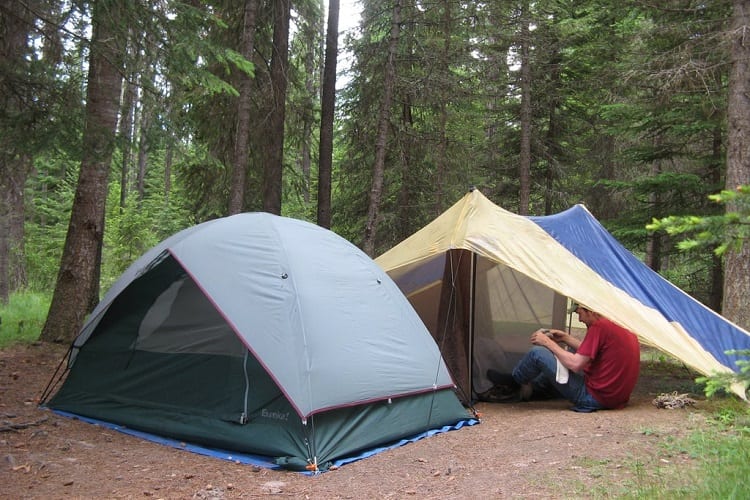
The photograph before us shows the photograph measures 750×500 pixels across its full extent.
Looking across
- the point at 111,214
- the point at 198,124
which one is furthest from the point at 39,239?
the point at 198,124

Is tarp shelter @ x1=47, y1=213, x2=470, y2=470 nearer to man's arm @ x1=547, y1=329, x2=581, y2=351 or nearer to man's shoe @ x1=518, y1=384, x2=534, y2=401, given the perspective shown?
man's shoe @ x1=518, y1=384, x2=534, y2=401

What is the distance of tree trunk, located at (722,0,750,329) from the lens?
24.5ft

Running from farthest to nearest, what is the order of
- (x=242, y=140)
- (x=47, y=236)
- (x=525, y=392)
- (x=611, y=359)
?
(x=47, y=236), (x=242, y=140), (x=525, y=392), (x=611, y=359)

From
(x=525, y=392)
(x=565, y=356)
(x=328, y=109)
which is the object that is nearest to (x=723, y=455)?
(x=565, y=356)

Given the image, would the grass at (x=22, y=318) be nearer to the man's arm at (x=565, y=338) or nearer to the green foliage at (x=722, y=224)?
the man's arm at (x=565, y=338)

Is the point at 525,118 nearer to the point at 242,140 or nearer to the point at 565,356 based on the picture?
the point at 242,140

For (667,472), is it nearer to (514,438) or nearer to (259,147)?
(514,438)

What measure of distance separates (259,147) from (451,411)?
7.48 m

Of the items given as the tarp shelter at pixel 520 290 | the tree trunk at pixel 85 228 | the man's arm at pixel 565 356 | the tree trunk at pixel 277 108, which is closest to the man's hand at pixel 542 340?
the man's arm at pixel 565 356

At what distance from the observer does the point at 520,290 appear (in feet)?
22.8

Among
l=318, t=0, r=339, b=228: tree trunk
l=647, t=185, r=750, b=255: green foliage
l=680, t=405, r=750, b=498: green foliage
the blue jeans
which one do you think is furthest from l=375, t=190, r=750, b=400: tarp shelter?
l=318, t=0, r=339, b=228: tree trunk

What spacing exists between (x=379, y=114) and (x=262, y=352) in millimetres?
8399

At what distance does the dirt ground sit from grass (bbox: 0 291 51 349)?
226 centimetres

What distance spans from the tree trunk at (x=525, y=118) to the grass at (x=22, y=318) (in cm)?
897
